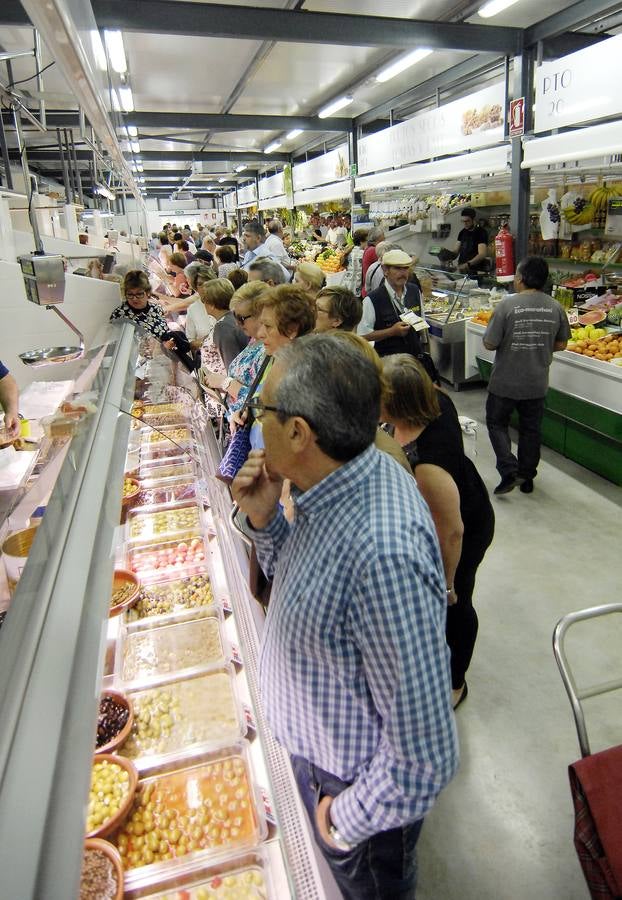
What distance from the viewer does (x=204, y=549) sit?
118 inches

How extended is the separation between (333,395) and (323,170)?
12.2 metres

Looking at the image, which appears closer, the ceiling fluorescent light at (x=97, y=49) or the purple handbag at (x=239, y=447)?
the ceiling fluorescent light at (x=97, y=49)

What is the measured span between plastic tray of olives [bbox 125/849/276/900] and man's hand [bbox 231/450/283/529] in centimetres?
98

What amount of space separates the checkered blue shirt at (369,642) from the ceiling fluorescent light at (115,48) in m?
5.09

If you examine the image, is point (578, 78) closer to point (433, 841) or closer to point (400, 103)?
point (400, 103)

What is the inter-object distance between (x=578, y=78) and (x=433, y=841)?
571 centimetres

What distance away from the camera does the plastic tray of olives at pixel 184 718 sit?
6.49ft

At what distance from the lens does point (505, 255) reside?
658 centimetres

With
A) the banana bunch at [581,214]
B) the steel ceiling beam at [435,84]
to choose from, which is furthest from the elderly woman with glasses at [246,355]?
the banana bunch at [581,214]

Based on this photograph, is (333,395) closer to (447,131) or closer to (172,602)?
(172,602)

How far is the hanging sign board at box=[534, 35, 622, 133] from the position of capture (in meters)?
4.62

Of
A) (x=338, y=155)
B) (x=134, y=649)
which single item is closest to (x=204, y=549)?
(x=134, y=649)

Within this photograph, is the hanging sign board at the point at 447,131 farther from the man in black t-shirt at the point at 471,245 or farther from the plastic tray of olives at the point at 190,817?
the plastic tray of olives at the point at 190,817

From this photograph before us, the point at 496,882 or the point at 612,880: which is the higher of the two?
the point at 612,880
